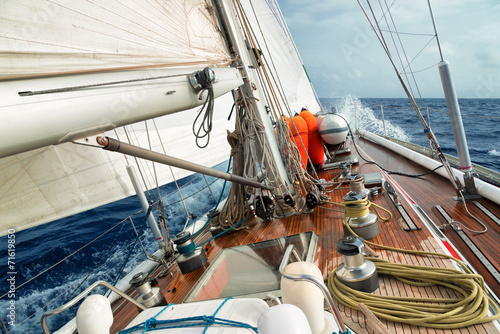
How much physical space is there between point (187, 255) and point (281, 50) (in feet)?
22.7

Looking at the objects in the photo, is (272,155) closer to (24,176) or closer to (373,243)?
(373,243)

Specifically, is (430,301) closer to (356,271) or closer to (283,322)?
(356,271)

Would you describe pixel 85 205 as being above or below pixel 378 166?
above

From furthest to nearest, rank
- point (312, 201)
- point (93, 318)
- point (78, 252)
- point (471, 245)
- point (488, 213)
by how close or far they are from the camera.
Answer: point (78, 252)
point (312, 201)
point (488, 213)
point (471, 245)
point (93, 318)

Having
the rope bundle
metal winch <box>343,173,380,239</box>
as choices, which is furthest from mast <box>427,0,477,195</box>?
the rope bundle

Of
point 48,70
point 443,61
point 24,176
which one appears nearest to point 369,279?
point 48,70

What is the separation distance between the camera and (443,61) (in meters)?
2.27

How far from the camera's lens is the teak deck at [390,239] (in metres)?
1.39

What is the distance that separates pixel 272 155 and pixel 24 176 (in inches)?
78.8

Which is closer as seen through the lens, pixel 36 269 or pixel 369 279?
pixel 369 279

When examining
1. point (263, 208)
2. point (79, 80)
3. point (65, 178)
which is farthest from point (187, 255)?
point (79, 80)

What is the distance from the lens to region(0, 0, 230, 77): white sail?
102cm

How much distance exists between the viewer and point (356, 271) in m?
1.38

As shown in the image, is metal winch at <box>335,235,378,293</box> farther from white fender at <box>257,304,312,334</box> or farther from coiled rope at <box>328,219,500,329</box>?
white fender at <box>257,304,312,334</box>
